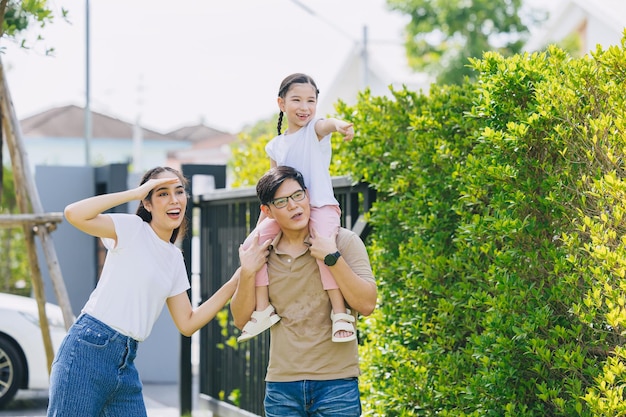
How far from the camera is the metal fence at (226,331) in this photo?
6984 millimetres

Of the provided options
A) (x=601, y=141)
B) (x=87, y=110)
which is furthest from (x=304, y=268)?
(x=87, y=110)

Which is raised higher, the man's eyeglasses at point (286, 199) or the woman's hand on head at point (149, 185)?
the woman's hand on head at point (149, 185)

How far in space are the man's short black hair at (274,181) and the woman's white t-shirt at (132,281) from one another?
58 cm

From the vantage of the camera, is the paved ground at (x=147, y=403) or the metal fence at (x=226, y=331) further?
the paved ground at (x=147, y=403)

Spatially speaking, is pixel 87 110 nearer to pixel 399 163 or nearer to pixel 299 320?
pixel 399 163

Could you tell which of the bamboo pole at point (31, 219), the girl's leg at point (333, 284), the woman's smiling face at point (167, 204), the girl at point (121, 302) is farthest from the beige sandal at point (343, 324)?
the bamboo pole at point (31, 219)

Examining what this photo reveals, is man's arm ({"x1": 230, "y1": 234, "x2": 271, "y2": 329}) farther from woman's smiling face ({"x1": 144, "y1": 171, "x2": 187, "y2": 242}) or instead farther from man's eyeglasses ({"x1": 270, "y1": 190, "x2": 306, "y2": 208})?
woman's smiling face ({"x1": 144, "y1": 171, "x2": 187, "y2": 242})

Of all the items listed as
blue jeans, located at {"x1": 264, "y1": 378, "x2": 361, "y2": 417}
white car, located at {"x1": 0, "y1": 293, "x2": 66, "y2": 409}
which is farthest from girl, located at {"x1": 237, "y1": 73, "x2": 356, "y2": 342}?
white car, located at {"x1": 0, "y1": 293, "x2": 66, "y2": 409}

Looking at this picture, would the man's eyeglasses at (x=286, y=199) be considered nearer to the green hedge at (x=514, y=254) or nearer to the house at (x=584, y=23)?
the green hedge at (x=514, y=254)

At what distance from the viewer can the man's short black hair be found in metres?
3.74

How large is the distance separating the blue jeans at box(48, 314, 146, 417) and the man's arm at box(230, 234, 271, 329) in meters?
0.49

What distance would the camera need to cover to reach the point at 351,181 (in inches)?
214

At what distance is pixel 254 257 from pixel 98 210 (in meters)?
0.67

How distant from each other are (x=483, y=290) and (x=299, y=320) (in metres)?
1.01
